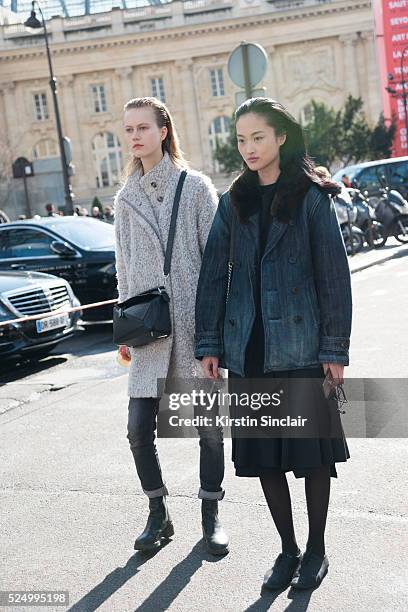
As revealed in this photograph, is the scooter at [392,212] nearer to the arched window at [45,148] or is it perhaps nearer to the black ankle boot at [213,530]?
the black ankle boot at [213,530]

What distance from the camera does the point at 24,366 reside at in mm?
10250

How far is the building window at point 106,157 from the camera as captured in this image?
7812 cm

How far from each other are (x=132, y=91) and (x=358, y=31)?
1740 centimetres

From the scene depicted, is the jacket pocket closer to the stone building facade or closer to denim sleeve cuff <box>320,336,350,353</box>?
denim sleeve cuff <box>320,336,350,353</box>

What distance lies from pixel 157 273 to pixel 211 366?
21.6 inches

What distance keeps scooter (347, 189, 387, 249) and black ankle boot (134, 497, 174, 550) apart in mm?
15643

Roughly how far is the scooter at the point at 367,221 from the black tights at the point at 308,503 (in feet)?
52.8

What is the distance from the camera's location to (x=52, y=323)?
33.2 feet

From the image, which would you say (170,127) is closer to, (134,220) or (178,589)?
(134,220)

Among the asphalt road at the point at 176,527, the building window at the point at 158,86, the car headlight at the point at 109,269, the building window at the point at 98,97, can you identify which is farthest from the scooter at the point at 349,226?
the building window at the point at 98,97

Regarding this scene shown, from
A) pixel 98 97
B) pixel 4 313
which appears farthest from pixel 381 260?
pixel 98 97

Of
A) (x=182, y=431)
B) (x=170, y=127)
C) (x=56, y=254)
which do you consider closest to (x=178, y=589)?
(x=182, y=431)

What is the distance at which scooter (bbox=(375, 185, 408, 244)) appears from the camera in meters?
19.8

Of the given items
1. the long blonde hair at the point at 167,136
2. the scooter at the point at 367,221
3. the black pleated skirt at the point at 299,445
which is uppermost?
the long blonde hair at the point at 167,136
